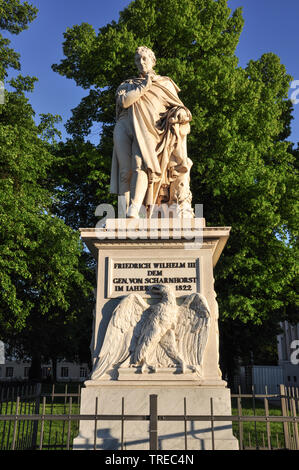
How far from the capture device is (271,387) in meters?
21.5

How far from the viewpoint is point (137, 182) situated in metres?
5.58

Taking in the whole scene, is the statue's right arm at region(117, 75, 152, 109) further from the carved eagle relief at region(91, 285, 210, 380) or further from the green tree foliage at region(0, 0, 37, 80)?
the green tree foliage at region(0, 0, 37, 80)

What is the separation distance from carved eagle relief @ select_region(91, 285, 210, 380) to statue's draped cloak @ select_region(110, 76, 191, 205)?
1.60 metres

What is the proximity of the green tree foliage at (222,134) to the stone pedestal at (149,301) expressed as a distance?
706 cm

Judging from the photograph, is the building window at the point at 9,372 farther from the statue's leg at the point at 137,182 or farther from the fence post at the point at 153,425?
the fence post at the point at 153,425

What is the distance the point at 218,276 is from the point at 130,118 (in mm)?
7088

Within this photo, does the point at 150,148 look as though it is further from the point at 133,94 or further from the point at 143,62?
the point at 143,62

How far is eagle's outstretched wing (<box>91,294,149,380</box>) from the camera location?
4484 mm

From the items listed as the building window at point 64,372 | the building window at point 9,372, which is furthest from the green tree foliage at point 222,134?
the building window at point 9,372

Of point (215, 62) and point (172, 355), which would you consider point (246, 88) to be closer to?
point (215, 62)

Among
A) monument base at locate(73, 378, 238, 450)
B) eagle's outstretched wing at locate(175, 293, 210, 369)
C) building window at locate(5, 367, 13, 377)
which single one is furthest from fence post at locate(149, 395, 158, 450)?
building window at locate(5, 367, 13, 377)

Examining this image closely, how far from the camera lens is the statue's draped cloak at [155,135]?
5.61 metres
